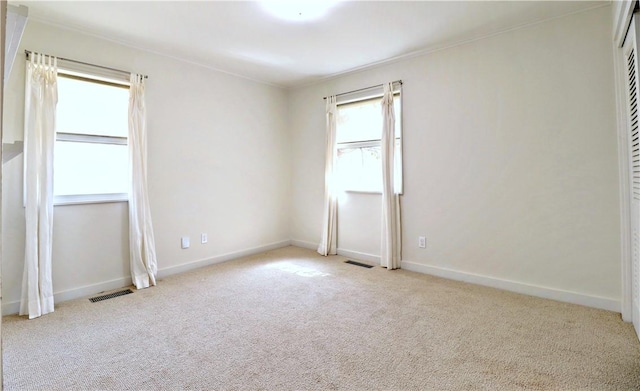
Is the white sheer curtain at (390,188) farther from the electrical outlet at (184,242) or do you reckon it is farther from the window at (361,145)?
the electrical outlet at (184,242)

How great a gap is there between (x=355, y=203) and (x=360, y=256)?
0.69 metres

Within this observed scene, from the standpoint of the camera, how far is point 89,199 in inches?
126

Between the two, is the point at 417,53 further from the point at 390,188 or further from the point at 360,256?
the point at 360,256

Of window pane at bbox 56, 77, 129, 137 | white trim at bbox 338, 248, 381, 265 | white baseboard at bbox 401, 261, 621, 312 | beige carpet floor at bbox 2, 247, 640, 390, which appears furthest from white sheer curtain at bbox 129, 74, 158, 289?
white baseboard at bbox 401, 261, 621, 312

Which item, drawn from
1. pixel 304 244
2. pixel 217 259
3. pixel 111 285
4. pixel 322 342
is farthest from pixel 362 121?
pixel 111 285

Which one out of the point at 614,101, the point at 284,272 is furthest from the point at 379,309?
the point at 614,101

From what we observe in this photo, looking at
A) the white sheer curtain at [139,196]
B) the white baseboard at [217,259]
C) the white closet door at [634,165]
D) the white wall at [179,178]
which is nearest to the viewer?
the white closet door at [634,165]

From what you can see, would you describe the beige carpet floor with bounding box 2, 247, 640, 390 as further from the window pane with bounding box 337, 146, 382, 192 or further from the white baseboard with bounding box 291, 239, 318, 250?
the white baseboard with bounding box 291, 239, 318, 250

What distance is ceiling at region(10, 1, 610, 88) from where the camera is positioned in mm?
2758

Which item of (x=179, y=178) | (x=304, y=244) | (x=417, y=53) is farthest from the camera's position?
(x=304, y=244)

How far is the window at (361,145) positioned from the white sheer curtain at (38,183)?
121 inches

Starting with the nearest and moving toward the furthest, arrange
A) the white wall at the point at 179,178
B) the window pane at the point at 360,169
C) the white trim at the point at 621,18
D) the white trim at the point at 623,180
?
the white trim at the point at 621,18
the white trim at the point at 623,180
the white wall at the point at 179,178
the window pane at the point at 360,169

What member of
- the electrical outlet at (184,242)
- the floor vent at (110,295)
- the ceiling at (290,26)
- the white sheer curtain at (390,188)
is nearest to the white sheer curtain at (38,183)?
the floor vent at (110,295)

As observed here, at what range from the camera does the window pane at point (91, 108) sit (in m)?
3.10
